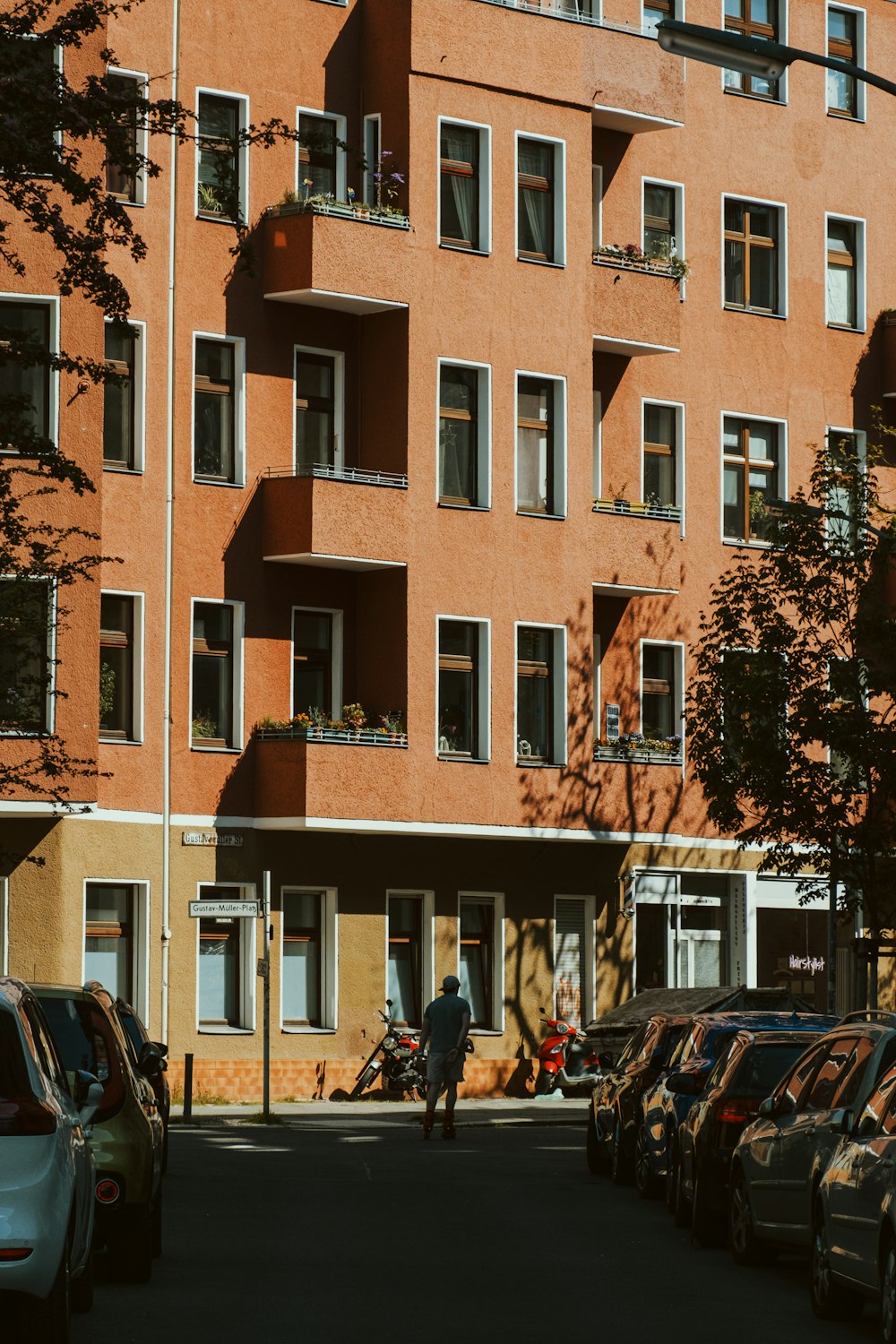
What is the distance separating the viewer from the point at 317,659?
132 feet

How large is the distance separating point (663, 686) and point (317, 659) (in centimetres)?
658

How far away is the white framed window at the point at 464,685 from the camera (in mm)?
40000

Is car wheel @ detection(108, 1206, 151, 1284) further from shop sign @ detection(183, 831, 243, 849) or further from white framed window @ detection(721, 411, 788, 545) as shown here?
white framed window @ detection(721, 411, 788, 545)

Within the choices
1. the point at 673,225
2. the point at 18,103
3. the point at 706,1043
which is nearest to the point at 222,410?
the point at 673,225

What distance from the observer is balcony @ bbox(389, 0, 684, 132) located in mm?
40469

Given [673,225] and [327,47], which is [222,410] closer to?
[327,47]

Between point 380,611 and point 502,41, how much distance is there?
→ 8.94m

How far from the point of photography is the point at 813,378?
4609 centimetres

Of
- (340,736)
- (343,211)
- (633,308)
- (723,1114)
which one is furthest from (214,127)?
(723,1114)

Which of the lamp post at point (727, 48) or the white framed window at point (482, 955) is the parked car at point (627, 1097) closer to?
the lamp post at point (727, 48)

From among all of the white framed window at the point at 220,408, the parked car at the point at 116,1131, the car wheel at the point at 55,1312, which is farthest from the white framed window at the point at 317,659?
the car wheel at the point at 55,1312

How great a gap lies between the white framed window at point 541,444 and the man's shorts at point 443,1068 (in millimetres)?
12843

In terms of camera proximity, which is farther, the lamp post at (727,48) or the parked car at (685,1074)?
the parked car at (685,1074)

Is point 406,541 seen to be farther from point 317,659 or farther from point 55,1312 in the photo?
point 55,1312
